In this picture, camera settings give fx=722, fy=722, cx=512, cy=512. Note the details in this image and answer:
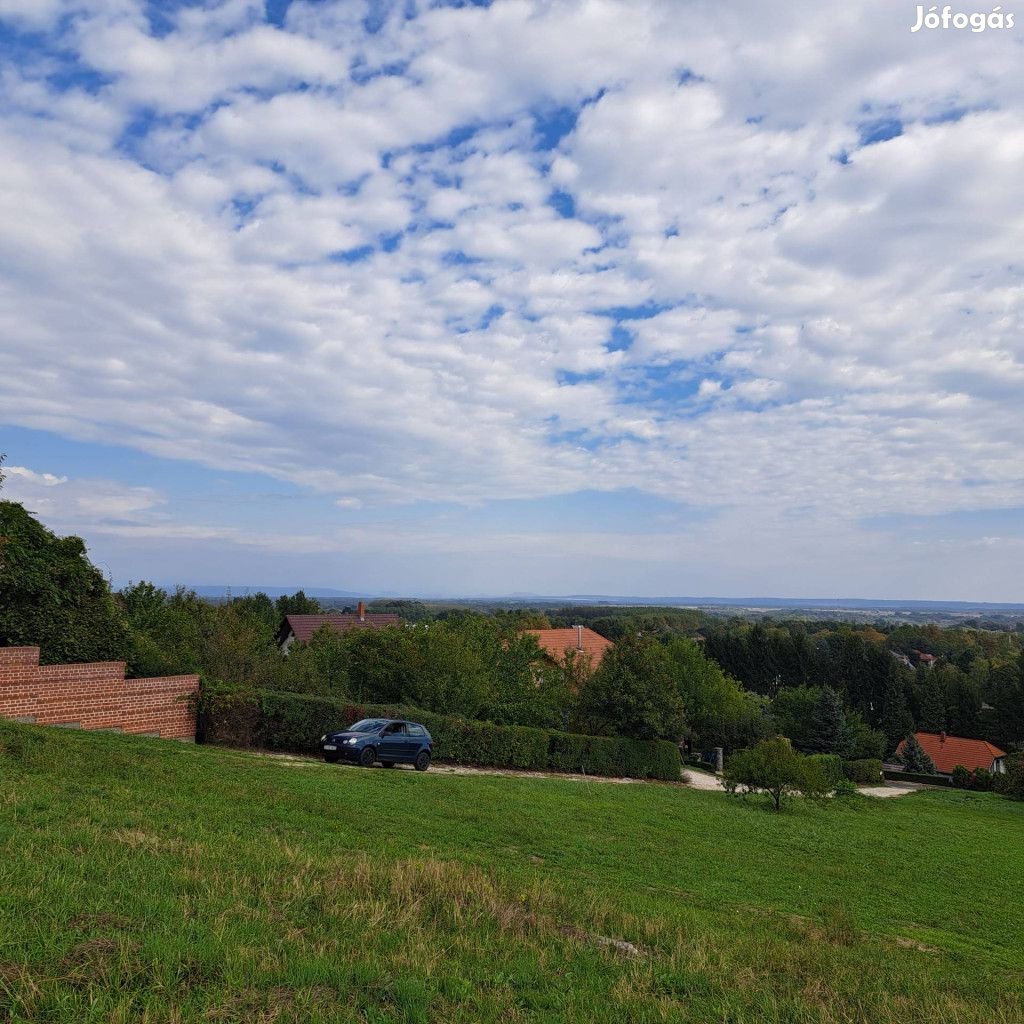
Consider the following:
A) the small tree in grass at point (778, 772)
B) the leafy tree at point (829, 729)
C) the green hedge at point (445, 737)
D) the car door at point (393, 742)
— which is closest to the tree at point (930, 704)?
the leafy tree at point (829, 729)

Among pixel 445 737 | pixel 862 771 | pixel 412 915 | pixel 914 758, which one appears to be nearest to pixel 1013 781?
pixel 862 771

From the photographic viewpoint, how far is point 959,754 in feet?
187

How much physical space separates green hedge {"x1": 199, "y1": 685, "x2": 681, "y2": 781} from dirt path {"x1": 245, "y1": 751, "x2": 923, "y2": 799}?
1.51 ft

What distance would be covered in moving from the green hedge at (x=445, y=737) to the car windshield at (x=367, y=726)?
124 cm

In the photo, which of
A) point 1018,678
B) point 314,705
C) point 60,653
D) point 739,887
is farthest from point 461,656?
point 1018,678

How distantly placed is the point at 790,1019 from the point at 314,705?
15800 millimetres

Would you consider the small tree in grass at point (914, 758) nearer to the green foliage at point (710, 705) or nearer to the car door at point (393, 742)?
the green foliage at point (710, 705)

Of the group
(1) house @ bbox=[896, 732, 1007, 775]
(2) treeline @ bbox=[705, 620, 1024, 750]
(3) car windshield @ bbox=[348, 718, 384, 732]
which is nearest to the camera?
(3) car windshield @ bbox=[348, 718, 384, 732]

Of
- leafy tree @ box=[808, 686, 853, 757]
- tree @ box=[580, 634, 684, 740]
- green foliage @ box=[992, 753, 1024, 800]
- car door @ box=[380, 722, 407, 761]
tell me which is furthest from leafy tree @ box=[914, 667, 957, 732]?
car door @ box=[380, 722, 407, 761]

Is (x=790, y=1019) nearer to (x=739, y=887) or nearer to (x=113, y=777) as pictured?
(x=739, y=887)

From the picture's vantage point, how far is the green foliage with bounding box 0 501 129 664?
52.1ft

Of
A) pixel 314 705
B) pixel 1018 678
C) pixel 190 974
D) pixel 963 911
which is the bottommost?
pixel 1018 678

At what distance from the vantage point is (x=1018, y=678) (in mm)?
68000

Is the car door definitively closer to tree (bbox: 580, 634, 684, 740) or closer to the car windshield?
the car windshield
